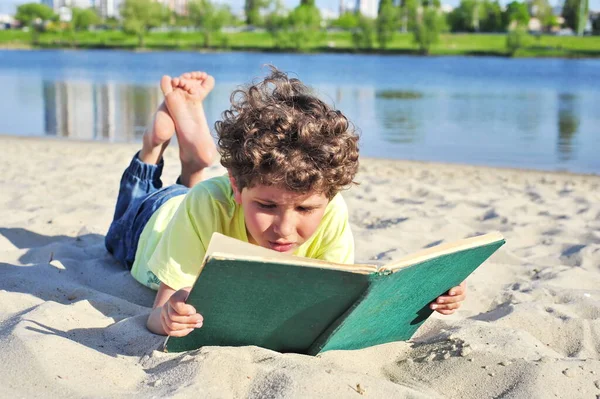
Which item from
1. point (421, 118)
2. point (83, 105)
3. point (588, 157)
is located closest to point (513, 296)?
point (588, 157)

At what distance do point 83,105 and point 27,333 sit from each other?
13094mm

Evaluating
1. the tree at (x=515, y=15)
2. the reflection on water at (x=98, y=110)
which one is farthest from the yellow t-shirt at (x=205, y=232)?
the tree at (x=515, y=15)

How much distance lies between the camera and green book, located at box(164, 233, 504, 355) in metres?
1.70

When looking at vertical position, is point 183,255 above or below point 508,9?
below

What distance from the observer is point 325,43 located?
71.1 meters

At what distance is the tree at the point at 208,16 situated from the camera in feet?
257

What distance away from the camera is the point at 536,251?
3.77 meters

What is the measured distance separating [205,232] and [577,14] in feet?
304

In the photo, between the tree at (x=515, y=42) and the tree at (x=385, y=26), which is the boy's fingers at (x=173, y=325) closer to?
the tree at (x=515, y=42)

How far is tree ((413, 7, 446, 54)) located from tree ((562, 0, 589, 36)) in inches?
897

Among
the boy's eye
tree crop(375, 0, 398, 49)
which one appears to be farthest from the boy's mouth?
tree crop(375, 0, 398, 49)

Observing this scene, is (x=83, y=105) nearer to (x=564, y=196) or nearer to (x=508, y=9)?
(x=564, y=196)

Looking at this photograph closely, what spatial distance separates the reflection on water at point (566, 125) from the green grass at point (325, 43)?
43.2 metres

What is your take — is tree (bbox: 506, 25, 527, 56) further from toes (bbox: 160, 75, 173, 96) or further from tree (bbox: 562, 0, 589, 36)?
toes (bbox: 160, 75, 173, 96)
